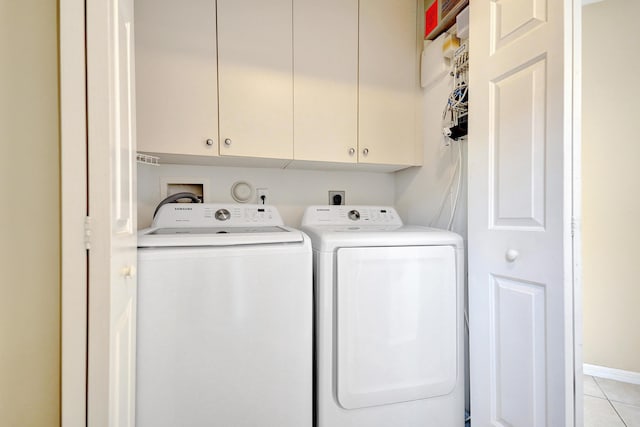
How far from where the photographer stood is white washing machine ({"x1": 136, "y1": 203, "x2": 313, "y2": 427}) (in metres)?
1.03

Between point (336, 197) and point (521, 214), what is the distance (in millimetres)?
1097

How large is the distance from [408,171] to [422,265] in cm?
85

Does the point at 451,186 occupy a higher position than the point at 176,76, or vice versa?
the point at 176,76

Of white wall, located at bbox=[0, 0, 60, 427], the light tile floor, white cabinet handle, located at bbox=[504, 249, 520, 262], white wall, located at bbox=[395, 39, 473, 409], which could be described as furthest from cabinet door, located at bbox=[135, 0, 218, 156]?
the light tile floor

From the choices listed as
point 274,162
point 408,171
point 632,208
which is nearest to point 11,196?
point 274,162

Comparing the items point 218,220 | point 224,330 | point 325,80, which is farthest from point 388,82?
point 224,330

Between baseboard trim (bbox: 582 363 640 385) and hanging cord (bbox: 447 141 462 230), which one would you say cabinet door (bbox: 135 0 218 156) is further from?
baseboard trim (bbox: 582 363 640 385)

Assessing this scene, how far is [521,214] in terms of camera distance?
109cm

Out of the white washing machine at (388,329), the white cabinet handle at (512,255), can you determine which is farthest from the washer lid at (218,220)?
the white cabinet handle at (512,255)

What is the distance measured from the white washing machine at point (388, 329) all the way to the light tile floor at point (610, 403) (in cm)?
65

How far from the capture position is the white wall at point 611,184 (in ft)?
4.38

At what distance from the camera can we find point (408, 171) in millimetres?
1979

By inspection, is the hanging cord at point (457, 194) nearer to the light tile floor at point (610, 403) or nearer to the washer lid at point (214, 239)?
the washer lid at point (214, 239)

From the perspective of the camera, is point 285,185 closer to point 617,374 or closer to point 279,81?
point 279,81
